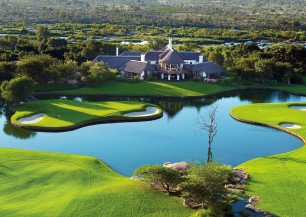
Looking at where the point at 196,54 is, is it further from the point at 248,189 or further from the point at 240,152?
the point at 248,189

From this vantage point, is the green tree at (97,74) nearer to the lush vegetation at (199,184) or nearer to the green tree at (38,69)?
the green tree at (38,69)

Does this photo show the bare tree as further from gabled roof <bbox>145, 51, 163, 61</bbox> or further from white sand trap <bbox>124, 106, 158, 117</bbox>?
gabled roof <bbox>145, 51, 163, 61</bbox>

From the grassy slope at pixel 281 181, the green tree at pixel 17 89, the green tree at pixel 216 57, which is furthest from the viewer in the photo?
the green tree at pixel 216 57

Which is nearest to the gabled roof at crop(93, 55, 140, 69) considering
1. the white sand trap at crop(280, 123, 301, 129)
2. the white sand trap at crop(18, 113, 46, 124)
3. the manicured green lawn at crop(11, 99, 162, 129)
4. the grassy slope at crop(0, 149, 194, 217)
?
the manicured green lawn at crop(11, 99, 162, 129)

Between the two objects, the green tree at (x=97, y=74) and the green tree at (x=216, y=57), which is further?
the green tree at (x=216, y=57)

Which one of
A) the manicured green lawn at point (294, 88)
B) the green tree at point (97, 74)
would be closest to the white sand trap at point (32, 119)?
the green tree at point (97, 74)
